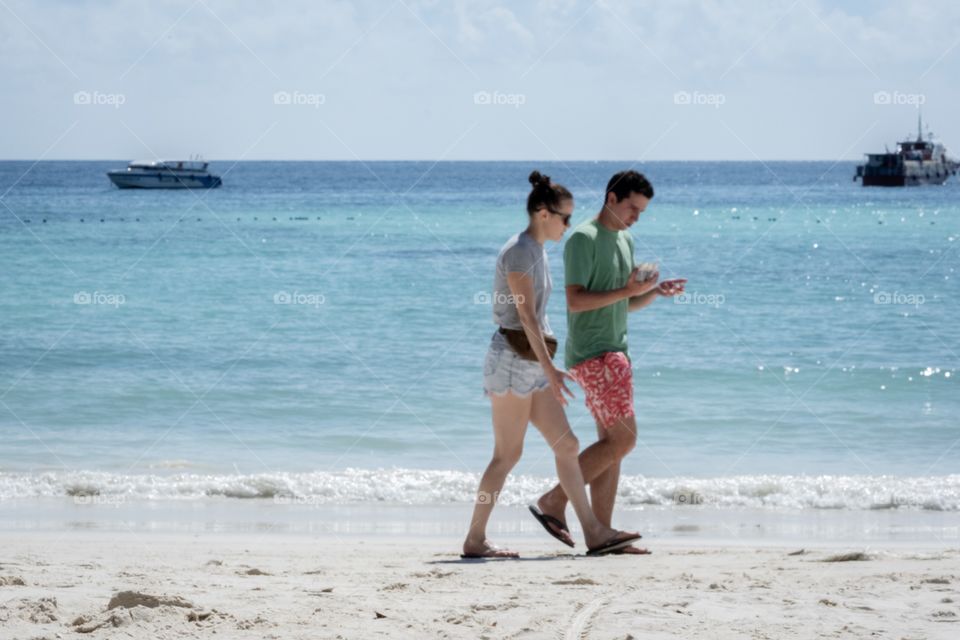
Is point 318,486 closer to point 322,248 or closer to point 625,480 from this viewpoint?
point 625,480

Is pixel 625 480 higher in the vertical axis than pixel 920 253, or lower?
lower

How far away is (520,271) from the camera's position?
508cm

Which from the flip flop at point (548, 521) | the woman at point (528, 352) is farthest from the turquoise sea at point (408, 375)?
the woman at point (528, 352)

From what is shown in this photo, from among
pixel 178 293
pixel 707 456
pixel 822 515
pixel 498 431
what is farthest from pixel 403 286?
pixel 498 431

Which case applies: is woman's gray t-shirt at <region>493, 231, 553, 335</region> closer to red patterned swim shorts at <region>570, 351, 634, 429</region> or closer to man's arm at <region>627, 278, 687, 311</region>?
red patterned swim shorts at <region>570, 351, 634, 429</region>

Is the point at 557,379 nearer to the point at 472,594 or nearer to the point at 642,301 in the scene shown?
the point at 642,301

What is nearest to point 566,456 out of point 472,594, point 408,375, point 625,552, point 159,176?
point 625,552

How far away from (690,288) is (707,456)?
11833 millimetres

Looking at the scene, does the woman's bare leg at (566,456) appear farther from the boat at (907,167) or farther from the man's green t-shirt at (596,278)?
the boat at (907,167)

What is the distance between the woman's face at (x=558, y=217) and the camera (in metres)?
5.17

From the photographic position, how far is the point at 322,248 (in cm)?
2773

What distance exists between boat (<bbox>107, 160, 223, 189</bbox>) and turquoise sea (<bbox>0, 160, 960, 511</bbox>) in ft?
115

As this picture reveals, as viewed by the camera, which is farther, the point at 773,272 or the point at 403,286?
the point at 773,272

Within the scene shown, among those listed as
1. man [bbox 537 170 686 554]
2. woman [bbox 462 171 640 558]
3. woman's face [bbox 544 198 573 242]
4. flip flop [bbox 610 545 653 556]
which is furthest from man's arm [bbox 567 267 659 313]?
flip flop [bbox 610 545 653 556]
